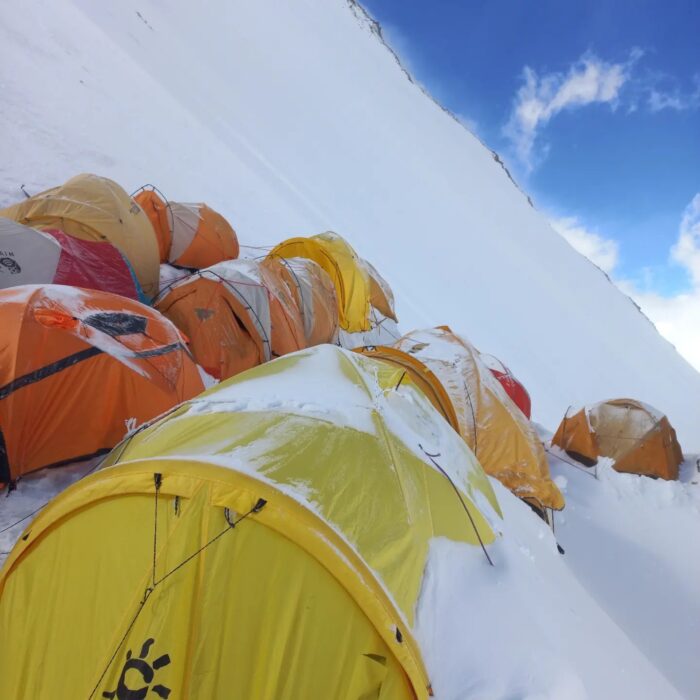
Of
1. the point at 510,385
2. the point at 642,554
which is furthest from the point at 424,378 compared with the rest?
the point at 642,554

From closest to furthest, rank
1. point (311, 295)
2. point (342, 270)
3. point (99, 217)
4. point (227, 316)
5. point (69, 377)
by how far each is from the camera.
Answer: point (69, 377)
point (227, 316)
point (99, 217)
point (311, 295)
point (342, 270)

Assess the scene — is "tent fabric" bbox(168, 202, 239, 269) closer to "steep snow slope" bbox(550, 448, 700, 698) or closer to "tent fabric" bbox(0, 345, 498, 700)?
"tent fabric" bbox(0, 345, 498, 700)

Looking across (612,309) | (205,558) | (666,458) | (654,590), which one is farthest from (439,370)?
(612,309)

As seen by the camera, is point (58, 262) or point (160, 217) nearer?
point (58, 262)

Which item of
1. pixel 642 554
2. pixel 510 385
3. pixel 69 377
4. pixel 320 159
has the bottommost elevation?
pixel 69 377

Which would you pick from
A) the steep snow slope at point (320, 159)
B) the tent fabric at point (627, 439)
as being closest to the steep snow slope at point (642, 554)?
the tent fabric at point (627, 439)

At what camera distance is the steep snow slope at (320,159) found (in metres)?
8.88

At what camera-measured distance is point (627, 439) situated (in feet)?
21.1

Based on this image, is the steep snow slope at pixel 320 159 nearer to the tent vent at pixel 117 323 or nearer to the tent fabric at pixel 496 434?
the tent vent at pixel 117 323

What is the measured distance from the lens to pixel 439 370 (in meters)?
4.59

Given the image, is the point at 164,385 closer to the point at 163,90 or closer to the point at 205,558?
the point at 205,558

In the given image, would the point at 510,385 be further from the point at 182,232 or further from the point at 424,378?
the point at 182,232

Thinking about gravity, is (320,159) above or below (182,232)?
above

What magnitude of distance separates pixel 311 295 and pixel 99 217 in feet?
7.58
